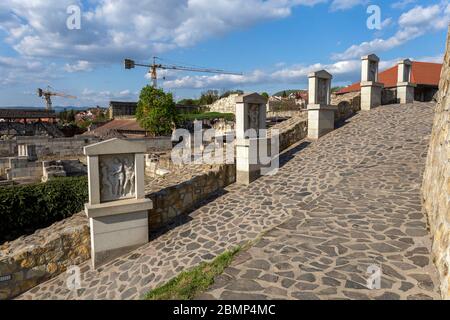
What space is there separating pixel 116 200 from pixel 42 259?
1.75m

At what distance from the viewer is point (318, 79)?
12109mm

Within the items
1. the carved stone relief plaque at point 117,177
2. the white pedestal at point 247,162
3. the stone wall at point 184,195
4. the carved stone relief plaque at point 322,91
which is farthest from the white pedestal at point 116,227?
the carved stone relief plaque at point 322,91

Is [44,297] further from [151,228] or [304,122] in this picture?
[304,122]

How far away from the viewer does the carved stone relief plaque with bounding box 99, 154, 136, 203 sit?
6.31 metres

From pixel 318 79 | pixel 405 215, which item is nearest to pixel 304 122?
pixel 318 79

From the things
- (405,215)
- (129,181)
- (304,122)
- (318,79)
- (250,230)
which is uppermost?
(318,79)

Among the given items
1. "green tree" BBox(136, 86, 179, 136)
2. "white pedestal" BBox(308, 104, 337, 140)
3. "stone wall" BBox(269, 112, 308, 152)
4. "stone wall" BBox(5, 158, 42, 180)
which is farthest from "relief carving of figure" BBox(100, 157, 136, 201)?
"green tree" BBox(136, 86, 179, 136)

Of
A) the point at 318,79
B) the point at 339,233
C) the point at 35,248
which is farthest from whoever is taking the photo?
the point at 318,79

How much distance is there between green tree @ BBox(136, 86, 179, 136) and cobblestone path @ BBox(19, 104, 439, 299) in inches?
1015

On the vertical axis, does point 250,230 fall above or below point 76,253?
above

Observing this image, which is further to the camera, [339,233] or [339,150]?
[339,150]

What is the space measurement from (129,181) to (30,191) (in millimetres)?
6484

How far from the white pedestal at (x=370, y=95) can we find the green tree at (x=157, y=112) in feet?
77.0

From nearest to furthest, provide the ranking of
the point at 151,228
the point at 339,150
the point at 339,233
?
the point at 339,233
the point at 151,228
the point at 339,150
